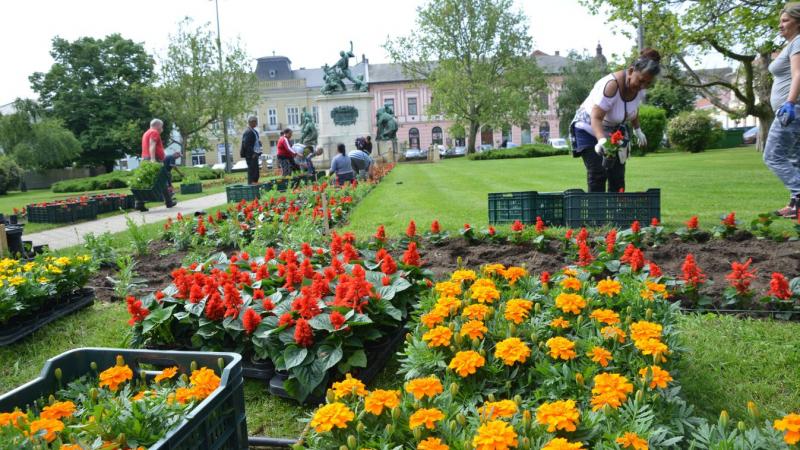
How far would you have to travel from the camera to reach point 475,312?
101 inches

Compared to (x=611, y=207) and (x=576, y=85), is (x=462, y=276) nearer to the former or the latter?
(x=611, y=207)

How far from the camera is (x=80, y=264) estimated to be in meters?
4.38

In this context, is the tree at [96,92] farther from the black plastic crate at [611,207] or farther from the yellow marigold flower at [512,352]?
the yellow marigold flower at [512,352]

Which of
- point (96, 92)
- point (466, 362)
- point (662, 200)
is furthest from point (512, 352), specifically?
point (96, 92)

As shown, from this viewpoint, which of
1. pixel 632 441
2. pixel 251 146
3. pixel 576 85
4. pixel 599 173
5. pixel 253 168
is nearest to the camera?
pixel 632 441

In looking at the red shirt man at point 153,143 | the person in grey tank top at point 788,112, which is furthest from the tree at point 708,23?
the red shirt man at point 153,143

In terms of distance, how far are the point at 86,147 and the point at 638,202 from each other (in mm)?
43790

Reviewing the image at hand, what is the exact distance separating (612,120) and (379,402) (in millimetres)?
5056

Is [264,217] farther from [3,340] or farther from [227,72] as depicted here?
[227,72]

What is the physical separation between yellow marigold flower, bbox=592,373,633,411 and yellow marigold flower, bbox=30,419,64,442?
5.46 feet

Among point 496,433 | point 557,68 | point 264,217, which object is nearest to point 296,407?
point 496,433

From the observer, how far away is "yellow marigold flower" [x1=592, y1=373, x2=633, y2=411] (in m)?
1.80

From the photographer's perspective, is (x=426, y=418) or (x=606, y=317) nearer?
(x=426, y=418)

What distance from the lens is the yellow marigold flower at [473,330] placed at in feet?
7.59
